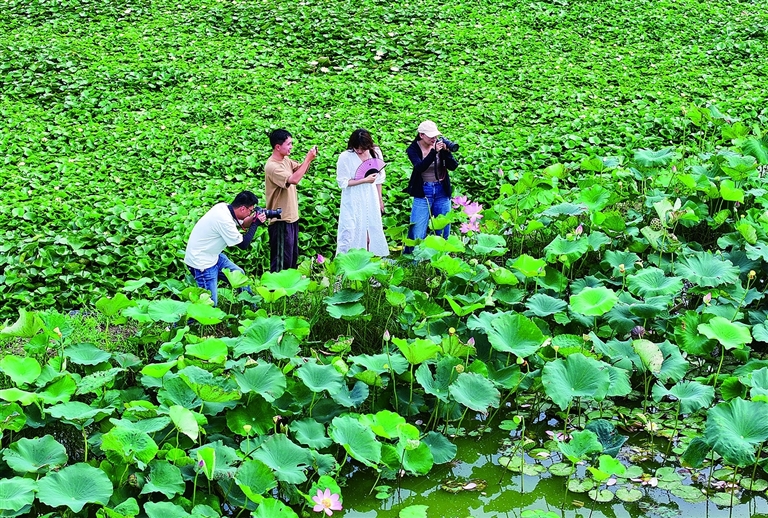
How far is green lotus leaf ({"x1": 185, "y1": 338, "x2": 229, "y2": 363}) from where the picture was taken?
3.96 metres

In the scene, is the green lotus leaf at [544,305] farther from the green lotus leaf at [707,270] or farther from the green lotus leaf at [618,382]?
the green lotus leaf at [707,270]

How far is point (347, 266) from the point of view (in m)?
4.92

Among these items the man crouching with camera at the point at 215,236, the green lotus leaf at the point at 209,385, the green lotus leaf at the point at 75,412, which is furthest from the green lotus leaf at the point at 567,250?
the green lotus leaf at the point at 75,412

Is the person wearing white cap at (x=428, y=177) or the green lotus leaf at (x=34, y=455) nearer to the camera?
the green lotus leaf at (x=34, y=455)

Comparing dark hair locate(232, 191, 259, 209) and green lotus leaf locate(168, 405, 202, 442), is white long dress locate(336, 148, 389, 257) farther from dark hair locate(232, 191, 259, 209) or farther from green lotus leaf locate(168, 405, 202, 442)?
green lotus leaf locate(168, 405, 202, 442)

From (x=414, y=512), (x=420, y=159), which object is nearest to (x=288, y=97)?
(x=420, y=159)

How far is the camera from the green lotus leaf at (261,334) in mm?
4224

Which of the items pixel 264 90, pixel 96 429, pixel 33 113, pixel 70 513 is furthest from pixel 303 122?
pixel 70 513

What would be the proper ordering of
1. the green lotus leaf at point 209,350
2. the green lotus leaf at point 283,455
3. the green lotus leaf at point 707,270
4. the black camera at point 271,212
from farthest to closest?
the black camera at point 271,212
the green lotus leaf at point 707,270
the green lotus leaf at point 209,350
the green lotus leaf at point 283,455

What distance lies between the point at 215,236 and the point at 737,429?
3.11m

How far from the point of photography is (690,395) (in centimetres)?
397

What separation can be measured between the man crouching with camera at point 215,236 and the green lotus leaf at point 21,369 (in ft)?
4.46

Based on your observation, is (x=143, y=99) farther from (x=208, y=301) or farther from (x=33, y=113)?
(x=208, y=301)

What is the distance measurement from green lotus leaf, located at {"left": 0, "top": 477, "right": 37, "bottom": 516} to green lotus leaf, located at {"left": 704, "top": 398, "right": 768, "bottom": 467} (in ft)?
9.27
